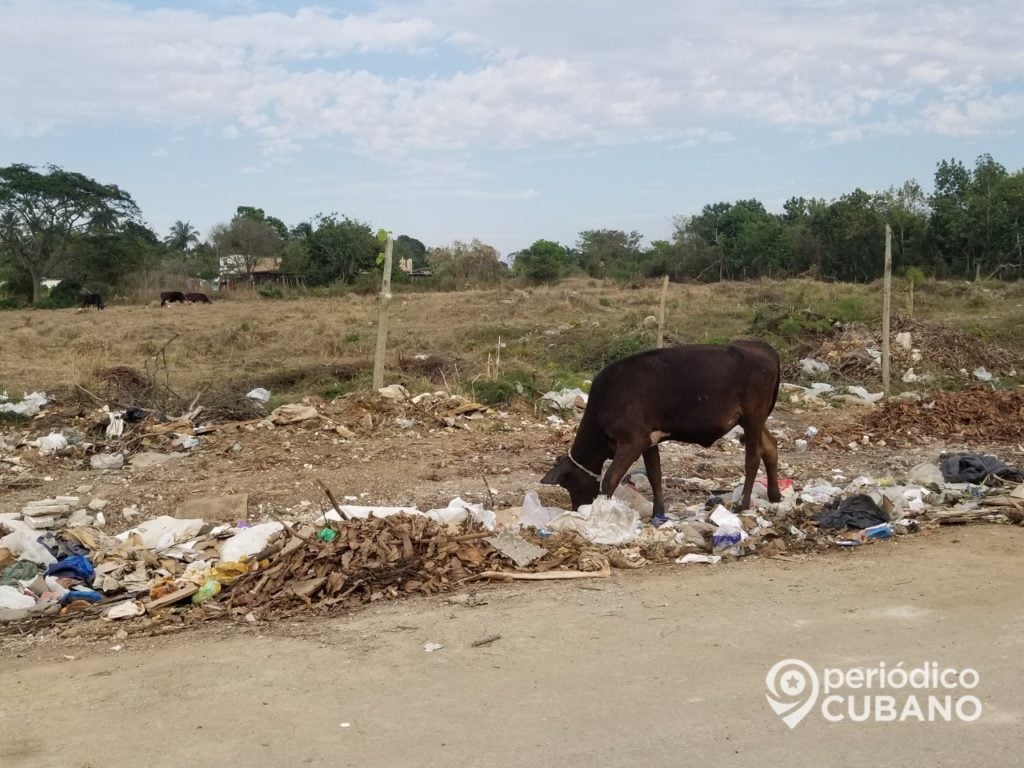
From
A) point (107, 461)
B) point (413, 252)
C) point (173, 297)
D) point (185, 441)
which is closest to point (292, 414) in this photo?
point (185, 441)

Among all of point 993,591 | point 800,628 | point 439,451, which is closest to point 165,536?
point 439,451

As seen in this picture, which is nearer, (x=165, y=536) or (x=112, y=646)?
(x=112, y=646)

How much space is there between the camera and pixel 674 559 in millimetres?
6445

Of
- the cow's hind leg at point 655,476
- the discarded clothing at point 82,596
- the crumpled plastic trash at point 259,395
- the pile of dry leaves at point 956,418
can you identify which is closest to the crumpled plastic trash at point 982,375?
the pile of dry leaves at point 956,418

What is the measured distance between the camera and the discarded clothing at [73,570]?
641cm

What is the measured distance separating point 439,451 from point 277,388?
5.09 meters

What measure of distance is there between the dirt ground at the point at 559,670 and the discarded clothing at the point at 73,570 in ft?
2.29

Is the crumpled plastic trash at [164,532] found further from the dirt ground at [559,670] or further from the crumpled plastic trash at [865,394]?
the crumpled plastic trash at [865,394]

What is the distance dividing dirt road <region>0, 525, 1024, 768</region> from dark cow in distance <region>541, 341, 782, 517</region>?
1470mm

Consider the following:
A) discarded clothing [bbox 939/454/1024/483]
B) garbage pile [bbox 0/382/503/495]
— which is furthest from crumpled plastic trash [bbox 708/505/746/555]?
garbage pile [bbox 0/382/503/495]

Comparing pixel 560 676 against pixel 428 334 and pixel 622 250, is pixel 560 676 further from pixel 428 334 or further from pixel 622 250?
pixel 622 250

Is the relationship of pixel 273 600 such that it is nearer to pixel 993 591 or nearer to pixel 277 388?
pixel 993 591

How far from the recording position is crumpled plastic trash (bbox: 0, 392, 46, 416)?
12.0m

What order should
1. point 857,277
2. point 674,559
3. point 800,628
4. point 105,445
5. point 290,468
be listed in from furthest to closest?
point 857,277 → point 105,445 → point 290,468 → point 674,559 → point 800,628
